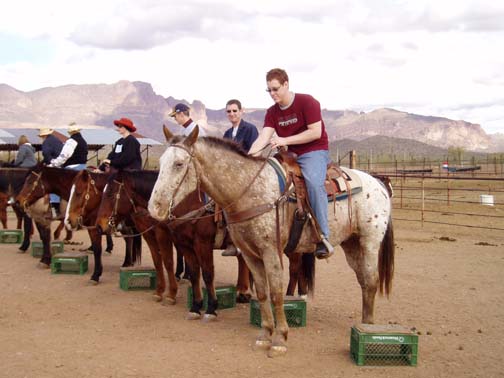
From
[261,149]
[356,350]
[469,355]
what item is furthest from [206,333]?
[469,355]

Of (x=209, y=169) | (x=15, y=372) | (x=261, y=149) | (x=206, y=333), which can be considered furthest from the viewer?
(x=206, y=333)

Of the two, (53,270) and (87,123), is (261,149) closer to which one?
(53,270)

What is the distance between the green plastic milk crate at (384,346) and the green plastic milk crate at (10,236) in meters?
11.1

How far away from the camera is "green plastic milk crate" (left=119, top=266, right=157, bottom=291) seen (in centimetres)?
834

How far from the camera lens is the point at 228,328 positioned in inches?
243

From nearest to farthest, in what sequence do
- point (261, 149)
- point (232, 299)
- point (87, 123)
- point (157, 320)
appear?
point (261, 149) → point (157, 320) → point (232, 299) → point (87, 123)

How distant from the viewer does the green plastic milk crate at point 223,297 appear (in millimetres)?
7043

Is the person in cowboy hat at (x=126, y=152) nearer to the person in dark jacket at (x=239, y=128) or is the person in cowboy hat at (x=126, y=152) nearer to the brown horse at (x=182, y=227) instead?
the brown horse at (x=182, y=227)

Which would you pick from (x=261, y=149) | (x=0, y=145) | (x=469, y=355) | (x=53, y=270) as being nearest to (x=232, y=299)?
(x=261, y=149)

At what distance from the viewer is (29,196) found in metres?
9.27

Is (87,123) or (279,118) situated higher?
(87,123)

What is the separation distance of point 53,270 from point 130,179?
342cm

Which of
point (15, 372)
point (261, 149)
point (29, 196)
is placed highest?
point (261, 149)

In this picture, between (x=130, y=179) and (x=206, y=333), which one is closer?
(x=206, y=333)
